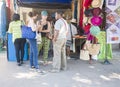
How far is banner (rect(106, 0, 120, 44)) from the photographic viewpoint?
951 cm

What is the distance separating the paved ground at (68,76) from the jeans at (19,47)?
0.96 ft

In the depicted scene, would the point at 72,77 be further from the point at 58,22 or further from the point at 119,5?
the point at 119,5

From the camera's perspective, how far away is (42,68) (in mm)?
9133

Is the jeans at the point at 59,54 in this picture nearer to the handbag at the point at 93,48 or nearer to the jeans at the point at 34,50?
the jeans at the point at 34,50

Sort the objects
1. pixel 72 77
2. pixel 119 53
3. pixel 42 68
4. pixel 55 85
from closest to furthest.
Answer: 1. pixel 55 85
2. pixel 72 77
3. pixel 42 68
4. pixel 119 53

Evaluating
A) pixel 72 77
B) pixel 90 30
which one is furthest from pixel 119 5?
pixel 72 77

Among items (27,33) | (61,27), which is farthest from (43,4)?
(61,27)

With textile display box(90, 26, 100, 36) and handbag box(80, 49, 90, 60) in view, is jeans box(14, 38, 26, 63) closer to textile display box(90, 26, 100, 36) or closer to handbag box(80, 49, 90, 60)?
handbag box(80, 49, 90, 60)

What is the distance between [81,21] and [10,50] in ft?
10.8

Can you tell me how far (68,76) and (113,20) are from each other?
8.57ft

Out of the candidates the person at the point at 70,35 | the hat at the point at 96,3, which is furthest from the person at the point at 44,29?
the hat at the point at 96,3

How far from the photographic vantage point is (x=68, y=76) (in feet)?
27.0

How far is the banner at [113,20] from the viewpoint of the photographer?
951cm

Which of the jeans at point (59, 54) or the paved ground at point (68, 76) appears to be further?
the jeans at point (59, 54)
